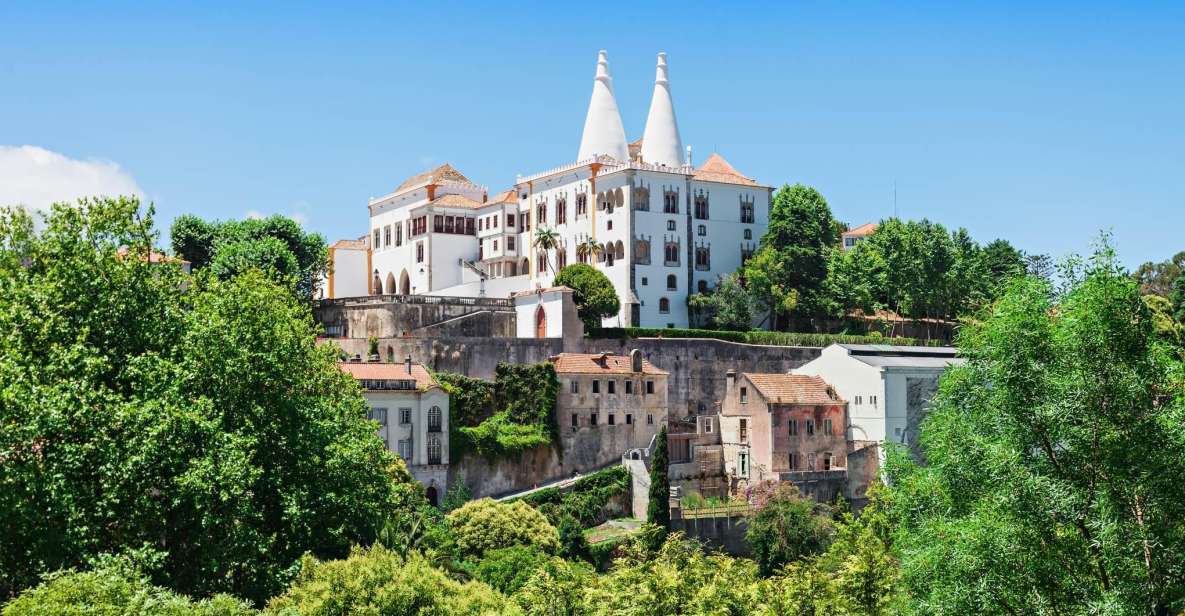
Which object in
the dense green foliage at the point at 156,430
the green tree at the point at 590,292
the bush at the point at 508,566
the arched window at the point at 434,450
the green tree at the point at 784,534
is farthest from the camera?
the green tree at the point at 590,292

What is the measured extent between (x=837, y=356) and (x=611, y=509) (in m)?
14.3

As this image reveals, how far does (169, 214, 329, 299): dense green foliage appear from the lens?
250 ft

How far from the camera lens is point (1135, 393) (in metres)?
21.8

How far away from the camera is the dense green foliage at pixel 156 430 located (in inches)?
1075

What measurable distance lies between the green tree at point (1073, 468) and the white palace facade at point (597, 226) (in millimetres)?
52633

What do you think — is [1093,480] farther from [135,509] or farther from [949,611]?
[135,509]

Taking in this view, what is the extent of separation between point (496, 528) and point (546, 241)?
33.5 meters

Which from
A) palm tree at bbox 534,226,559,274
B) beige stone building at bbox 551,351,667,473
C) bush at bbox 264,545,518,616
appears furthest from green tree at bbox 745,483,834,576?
palm tree at bbox 534,226,559,274

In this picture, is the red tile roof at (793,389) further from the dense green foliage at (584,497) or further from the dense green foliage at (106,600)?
the dense green foliage at (106,600)

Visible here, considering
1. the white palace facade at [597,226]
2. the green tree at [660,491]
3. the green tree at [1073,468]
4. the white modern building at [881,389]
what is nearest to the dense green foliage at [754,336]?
the white palace facade at [597,226]

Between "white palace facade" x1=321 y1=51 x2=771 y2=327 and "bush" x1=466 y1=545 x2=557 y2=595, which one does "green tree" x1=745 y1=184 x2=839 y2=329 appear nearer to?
"white palace facade" x1=321 y1=51 x2=771 y2=327

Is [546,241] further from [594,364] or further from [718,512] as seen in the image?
[718,512]

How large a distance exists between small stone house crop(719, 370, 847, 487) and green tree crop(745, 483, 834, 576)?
5.00 metres

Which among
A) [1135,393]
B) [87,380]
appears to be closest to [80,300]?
[87,380]
